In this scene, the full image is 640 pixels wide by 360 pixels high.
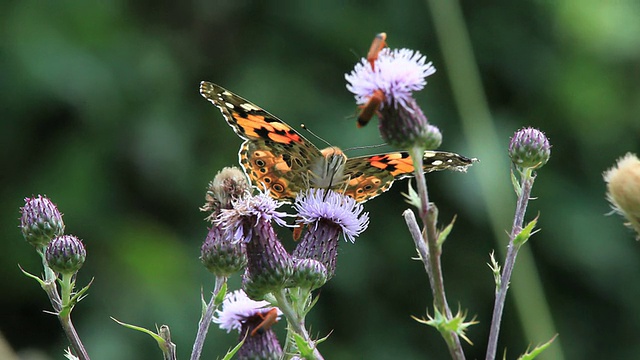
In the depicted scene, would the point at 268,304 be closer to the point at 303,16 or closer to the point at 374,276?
the point at 374,276

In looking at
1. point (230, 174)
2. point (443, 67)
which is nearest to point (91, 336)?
point (230, 174)

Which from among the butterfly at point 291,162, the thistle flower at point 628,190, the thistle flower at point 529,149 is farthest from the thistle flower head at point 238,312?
the thistle flower at point 628,190

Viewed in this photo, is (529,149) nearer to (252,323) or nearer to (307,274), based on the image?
(307,274)

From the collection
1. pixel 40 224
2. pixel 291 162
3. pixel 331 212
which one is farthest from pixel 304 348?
pixel 291 162

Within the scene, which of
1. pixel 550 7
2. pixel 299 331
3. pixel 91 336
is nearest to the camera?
pixel 299 331

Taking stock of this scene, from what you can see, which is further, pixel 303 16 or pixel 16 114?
pixel 303 16

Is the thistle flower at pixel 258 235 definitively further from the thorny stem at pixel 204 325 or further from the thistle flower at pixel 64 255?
the thistle flower at pixel 64 255

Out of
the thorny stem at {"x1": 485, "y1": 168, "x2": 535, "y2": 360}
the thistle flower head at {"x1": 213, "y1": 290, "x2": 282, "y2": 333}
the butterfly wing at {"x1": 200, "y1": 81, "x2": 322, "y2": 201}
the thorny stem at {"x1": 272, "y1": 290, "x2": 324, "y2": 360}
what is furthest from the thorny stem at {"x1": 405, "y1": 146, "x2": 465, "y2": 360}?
the butterfly wing at {"x1": 200, "y1": 81, "x2": 322, "y2": 201}
